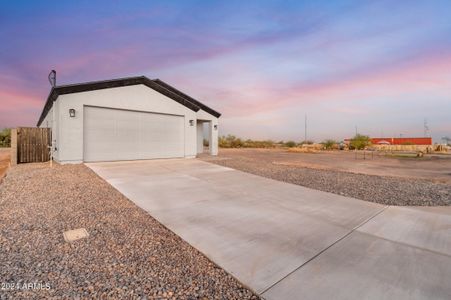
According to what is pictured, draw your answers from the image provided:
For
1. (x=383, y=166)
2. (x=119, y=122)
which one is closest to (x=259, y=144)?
(x=383, y=166)

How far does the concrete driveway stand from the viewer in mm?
1894

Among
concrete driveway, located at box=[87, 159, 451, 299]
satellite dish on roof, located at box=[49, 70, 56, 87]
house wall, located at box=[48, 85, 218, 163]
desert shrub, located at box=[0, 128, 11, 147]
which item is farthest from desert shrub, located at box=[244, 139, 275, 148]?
desert shrub, located at box=[0, 128, 11, 147]

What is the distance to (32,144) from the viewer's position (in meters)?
9.86

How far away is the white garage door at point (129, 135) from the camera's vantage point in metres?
9.88

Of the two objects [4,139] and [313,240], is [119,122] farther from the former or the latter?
[4,139]

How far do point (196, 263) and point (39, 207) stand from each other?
3.70 meters

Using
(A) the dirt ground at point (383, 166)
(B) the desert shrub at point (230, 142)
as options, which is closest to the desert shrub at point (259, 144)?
(B) the desert shrub at point (230, 142)

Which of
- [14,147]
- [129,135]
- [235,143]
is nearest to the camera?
[14,147]

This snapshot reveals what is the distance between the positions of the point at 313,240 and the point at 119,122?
1064 cm

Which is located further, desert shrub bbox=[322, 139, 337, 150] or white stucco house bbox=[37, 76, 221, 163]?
desert shrub bbox=[322, 139, 337, 150]

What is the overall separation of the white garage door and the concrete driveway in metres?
6.13

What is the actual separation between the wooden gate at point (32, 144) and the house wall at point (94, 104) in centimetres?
110

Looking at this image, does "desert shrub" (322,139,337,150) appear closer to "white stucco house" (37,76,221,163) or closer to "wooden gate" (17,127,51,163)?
"white stucco house" (37,76,221,163)

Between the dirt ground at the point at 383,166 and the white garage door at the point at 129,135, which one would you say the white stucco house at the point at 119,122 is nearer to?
the white garage door at the point at 129,135
